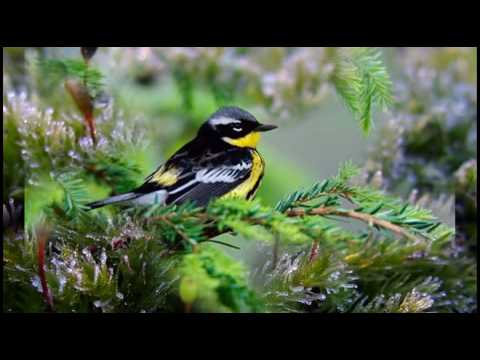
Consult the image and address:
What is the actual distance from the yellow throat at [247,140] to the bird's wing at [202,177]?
15mm

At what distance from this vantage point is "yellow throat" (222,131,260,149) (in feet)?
3.91

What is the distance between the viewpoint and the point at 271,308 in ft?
3.51

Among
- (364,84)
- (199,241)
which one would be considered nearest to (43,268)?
(199,241)

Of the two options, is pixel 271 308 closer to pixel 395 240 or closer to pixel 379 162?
pixel 395 240

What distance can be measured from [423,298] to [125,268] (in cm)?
46

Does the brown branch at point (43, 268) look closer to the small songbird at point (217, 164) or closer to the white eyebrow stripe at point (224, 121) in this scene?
the small songbird at point (217, 164)

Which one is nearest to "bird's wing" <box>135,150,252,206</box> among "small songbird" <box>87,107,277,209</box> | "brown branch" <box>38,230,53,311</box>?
"small songbird" <box>87,107,277,209</box>

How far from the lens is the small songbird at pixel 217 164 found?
1.11 meters

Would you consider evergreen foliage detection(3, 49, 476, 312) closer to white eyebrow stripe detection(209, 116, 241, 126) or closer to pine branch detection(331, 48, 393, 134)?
pine branch detection(331, 48, 393, 134)

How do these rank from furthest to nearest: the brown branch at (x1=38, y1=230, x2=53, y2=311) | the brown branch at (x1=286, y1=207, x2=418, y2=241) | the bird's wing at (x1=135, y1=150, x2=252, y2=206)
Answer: the bird's wing at (x1=135, y1=150, x2=252, y2=206) → the brown branch at (x1=38, y1=230, x2=53, y2=311) → the brown branch at (x1=286, y1=207, x2=418, y2=241)

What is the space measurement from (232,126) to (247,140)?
4cm

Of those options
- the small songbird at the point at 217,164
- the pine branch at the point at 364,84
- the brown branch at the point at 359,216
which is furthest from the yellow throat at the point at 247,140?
the brown branch at the point at 359,216

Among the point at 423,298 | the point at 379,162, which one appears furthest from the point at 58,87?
the point at 423,298

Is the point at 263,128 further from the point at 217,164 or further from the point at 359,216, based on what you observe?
the point at 359,216
